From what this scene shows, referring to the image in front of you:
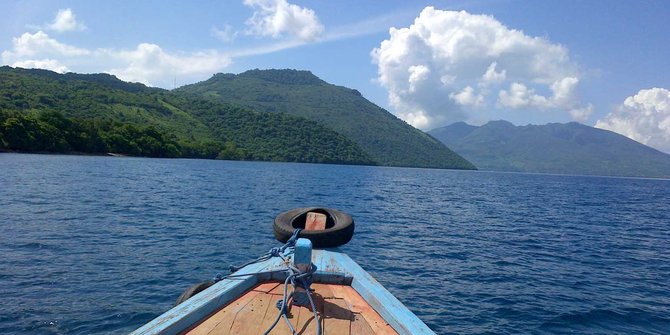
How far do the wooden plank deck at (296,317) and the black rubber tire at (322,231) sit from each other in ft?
13.6

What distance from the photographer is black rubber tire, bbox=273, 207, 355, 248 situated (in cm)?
1269

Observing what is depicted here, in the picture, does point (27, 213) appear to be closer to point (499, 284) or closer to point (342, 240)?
point (342, 240)

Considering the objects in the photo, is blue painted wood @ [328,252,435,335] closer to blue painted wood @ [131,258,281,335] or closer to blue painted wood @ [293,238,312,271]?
blue painted wood @ [293,238,312,271]

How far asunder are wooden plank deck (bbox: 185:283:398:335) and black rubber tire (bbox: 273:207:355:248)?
4.14 m

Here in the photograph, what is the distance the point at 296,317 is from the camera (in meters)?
7.04

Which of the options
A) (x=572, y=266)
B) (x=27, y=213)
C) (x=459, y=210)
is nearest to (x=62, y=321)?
(x=27, y=213)

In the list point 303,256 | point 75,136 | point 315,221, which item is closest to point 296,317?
Answer: point 303,256

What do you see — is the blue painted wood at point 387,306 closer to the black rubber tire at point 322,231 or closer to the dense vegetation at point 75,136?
the black rubber tire at point 322,231

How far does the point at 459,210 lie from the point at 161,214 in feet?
101

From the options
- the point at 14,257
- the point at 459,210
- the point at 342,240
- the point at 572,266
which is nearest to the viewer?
Answer: the point at 342,240

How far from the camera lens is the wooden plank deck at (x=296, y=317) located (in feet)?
21.8

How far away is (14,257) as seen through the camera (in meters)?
18.1

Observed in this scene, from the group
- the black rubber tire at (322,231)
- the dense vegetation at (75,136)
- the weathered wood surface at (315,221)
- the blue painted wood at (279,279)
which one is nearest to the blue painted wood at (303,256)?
the blue painted wood at (279,279)

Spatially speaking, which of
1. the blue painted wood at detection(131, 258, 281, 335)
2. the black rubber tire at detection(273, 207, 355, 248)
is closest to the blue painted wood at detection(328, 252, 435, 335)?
the blue painted wood at detection(131, 258, 281, 335)
